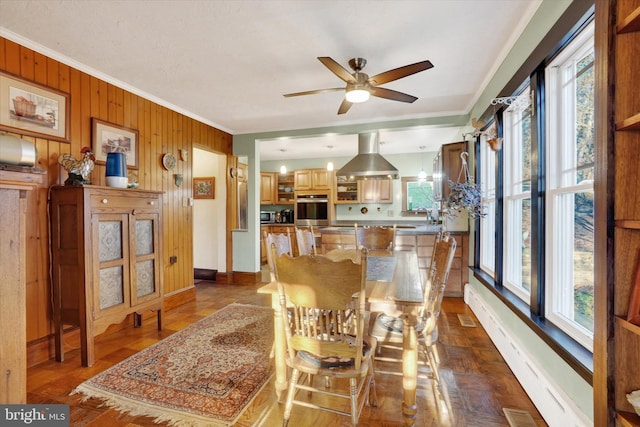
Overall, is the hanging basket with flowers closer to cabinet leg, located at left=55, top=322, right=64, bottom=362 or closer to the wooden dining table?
the wooden dining table

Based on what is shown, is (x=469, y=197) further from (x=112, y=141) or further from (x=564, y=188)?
(x=112, y=141)

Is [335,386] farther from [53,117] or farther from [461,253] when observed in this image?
[53,117]

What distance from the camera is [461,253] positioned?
3924 mm

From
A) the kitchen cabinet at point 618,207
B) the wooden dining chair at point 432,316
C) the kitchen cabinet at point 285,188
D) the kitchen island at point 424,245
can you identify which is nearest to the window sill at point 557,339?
the kitchen cabinet at point 618,207

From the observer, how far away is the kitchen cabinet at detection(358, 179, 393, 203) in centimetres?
658

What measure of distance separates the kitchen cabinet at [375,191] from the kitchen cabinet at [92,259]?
4811mm

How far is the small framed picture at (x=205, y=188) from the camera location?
197 inches

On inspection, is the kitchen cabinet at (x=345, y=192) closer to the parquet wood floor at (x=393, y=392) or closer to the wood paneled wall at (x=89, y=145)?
the wood paneled wall at (x=89, y=145)

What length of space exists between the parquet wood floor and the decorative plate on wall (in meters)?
1.95

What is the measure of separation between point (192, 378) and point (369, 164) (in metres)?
3.43

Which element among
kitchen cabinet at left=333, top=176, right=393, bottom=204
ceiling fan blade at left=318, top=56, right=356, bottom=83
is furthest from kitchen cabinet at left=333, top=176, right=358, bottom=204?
ceiling fan blade at left=318, top=56, right=356, bottom=83

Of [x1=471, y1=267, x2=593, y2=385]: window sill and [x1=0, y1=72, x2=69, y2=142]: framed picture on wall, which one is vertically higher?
[x1=0, y1=72, x2=69, y2=142]: framed picture on wall

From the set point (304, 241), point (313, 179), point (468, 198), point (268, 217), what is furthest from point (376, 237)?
point (268, 217)

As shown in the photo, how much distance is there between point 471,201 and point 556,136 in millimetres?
1348
